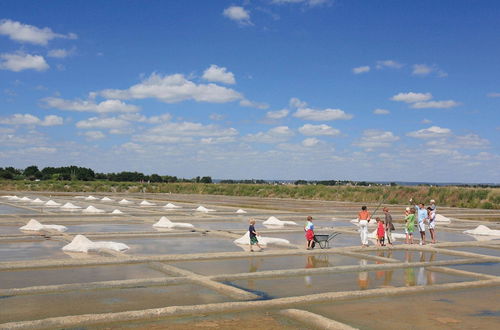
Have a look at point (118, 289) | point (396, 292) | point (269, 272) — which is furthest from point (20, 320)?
point (396, 292)

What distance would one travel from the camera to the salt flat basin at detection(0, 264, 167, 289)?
1318 cm

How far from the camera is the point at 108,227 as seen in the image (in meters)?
28.0

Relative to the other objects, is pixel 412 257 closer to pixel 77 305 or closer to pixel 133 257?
pixel 133 257

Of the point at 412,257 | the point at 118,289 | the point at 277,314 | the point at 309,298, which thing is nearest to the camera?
the point at 277,314

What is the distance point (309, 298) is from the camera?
452 inches

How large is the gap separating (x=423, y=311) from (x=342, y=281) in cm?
338

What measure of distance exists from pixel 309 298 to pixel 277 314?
54.0 inches

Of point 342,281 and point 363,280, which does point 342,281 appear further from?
point 363,280

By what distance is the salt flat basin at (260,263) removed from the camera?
50.6ft

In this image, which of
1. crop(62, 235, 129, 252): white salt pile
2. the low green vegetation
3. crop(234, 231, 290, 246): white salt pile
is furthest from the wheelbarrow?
the low green vegetation

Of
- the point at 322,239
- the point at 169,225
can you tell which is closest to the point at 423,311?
the point at 322,239

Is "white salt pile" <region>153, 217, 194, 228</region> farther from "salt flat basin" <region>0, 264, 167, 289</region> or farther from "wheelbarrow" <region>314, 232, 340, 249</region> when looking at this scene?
"salt flat basin" <region>0, 264, 167, 289</region>

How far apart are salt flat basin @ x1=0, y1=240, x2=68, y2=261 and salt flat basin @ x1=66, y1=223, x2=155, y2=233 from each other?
4.74 meters

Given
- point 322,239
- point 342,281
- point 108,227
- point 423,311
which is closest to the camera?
point 423,311
